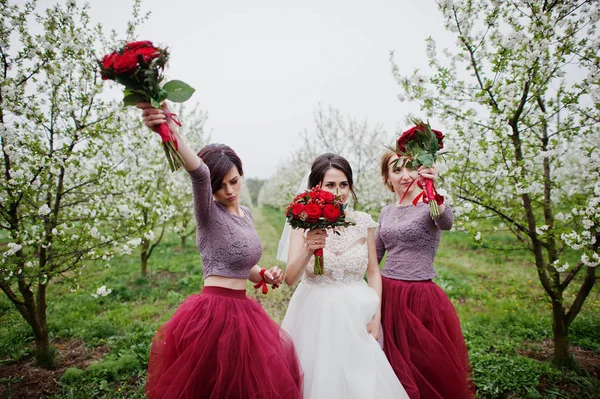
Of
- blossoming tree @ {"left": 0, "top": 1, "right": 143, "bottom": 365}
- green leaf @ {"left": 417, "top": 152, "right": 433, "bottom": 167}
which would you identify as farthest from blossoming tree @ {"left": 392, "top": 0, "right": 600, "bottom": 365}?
blossoming tree @ {"left": 0, "top": 1, "right": 143, "bottom": 365}

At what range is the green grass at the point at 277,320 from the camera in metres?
3.75

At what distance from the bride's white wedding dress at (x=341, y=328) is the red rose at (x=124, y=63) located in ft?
6.40

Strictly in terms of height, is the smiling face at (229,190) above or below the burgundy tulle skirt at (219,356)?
above

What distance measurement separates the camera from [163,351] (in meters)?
2.26

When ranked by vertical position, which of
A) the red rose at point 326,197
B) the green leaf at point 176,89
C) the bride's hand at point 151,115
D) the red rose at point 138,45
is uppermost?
the red rose at point 138,45

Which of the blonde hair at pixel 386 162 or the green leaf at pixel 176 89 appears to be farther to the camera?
the blonde hair at pixel 386 162

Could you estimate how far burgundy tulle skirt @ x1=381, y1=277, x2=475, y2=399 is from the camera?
264 centimetres

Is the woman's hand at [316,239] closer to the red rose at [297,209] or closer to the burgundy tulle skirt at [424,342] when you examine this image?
the red rose at [297,209]

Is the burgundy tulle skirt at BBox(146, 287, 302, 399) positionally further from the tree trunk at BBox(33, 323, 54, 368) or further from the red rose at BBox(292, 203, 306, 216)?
the tree trunk at BBox(33, 323, 54, 368)

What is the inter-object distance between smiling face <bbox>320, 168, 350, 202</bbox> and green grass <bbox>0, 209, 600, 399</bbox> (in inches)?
95.7

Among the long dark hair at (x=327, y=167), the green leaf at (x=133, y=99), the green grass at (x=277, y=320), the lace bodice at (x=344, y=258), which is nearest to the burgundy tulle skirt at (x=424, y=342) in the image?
the lace bodice at (x=344, y=258)

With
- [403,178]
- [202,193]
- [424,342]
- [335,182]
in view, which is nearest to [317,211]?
[335,182]

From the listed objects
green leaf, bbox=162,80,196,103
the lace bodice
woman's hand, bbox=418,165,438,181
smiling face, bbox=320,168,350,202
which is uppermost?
green leaf, bbox=162,80,196,103

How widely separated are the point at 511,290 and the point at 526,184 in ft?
16.7
